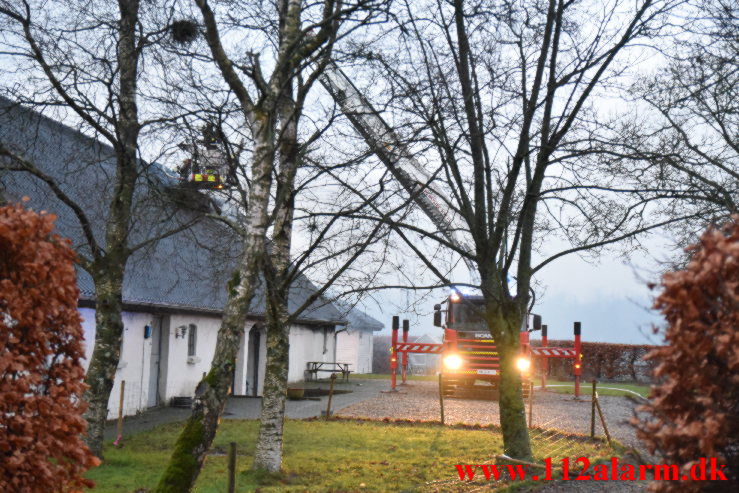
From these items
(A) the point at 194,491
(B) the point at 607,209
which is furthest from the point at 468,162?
(A) the point at 194,491

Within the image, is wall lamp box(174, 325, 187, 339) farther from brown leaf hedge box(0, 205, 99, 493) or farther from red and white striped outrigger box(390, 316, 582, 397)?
brown leaf hedge box(0, 205, 99, 493)

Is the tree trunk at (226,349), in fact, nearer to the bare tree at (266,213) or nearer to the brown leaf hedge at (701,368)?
the bare tree at (266,213)

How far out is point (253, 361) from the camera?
2895 centimetres

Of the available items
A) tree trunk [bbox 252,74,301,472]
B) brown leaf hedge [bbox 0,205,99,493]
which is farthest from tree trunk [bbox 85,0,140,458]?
brown leaf hedge [bbox 0,205,99,493]

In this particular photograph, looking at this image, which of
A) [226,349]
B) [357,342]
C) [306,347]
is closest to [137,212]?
[226,349]

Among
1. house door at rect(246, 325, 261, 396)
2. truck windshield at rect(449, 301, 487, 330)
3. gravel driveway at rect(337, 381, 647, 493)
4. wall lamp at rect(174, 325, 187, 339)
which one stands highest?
truck windshield at rect(449, 301, 487, 330)

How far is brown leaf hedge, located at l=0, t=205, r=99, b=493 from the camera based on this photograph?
4848mm

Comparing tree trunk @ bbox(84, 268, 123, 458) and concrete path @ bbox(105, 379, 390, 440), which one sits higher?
tree trunk @ bbox(84, 268, 123, 458)

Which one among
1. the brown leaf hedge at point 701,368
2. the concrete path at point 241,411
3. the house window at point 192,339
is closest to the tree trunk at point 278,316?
the concrete path at point 241,411

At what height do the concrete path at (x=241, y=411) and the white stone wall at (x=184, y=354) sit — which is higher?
the white stone wall at (x=184, y=354)

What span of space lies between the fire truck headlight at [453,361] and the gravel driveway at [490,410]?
1.04 m

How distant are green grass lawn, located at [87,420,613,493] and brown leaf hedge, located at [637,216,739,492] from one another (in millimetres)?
6247

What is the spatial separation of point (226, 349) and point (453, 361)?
53.6 feet

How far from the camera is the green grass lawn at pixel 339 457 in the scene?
1015 cm
